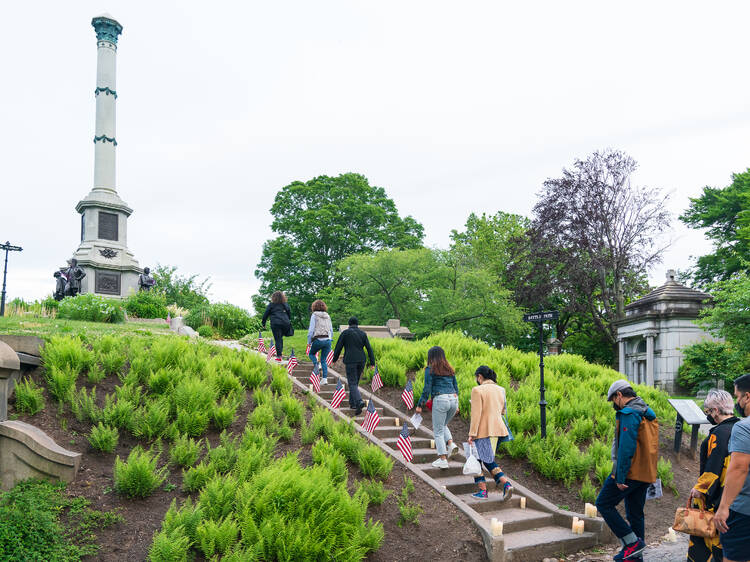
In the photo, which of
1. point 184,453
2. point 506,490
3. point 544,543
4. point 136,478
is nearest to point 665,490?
point 506,490

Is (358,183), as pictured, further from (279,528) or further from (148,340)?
(279,528)

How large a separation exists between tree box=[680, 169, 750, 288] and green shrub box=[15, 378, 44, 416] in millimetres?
38431

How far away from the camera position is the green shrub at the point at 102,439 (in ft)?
23.7

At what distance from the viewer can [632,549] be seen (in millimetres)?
6438

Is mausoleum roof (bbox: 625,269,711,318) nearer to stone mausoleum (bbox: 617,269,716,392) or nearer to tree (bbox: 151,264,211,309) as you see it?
stone mausoleum (bbox: 617,269,716,392)

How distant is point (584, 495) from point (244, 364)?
20.0 ft

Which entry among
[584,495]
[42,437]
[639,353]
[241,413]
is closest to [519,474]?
[584,495]

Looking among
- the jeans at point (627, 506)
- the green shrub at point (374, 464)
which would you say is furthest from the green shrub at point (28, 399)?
the jeans at point (627, 506)

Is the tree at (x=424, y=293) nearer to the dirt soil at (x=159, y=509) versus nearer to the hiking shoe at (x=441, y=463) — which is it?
the hiking shoe at (x=441, y=463)

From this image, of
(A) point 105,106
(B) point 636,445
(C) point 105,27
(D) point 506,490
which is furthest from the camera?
(C) point 105,27

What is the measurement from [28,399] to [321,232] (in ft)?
106

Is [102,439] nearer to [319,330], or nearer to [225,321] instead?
[319,330]

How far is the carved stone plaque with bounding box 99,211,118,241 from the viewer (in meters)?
29.2

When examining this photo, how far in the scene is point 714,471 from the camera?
187 inches
